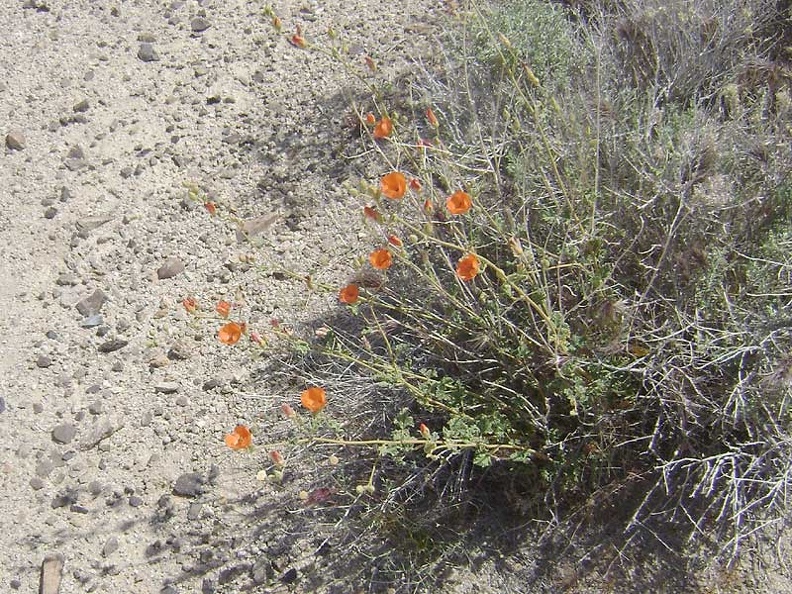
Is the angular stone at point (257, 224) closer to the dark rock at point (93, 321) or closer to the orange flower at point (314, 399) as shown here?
the dark rock at point (93, 321)

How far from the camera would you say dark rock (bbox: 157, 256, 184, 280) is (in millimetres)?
3291

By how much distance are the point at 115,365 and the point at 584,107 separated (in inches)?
73.3

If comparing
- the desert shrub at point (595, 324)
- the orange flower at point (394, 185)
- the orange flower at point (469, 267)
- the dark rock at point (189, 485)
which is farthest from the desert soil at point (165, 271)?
the orange flower at point (469, 267)

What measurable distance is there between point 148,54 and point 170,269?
1359mm

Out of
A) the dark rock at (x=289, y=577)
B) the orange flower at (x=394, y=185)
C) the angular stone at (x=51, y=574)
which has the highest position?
the orange flower at (x=394, y=185)

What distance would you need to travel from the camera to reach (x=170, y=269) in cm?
330

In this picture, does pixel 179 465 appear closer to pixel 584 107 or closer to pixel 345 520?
pixel 345 520

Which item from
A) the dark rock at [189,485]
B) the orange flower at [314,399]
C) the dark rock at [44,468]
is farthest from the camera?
the dark rock at [44,468]

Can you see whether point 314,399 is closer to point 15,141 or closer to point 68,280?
point 68,280

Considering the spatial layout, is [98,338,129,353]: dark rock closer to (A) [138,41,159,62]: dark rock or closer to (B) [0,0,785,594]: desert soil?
(B) [0,0,785,594]: desert soil

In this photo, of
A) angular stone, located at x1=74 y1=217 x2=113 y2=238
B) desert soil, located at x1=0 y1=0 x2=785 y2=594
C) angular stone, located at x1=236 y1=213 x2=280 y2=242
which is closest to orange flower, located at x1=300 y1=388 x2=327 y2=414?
desert soil, located at x1=0 y1=0 x2=785 y2=594

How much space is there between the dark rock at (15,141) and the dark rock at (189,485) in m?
1.94

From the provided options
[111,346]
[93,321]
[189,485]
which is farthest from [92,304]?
[189,485]

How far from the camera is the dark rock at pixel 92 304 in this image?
3.23 metres
